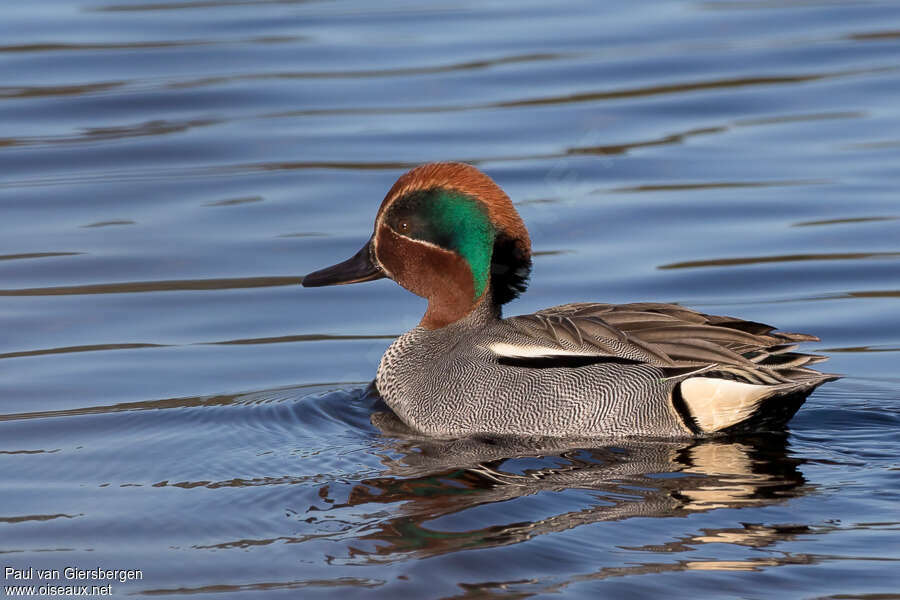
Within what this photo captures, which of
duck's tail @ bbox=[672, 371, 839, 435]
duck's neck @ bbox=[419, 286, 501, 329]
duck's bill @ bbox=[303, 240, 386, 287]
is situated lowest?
duck's tail @ bbox=[672, 371, 839, 435]

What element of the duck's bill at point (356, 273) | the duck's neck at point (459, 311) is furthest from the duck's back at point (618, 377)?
the duck's bill at point (356, 273)

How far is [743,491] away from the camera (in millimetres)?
5699

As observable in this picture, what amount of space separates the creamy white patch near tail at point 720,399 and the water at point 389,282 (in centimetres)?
15

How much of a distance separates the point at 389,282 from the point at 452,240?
2453 mm

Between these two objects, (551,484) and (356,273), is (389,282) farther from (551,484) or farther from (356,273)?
(551,484)

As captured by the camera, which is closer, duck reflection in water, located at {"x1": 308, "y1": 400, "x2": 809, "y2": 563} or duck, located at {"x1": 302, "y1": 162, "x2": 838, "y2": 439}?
duck reflection in water, located at {"x1": 308, "y1": 400, "x2": 809, "y2": 563}

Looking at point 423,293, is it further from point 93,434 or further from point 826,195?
point 826,195

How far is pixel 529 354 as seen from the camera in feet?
21.5

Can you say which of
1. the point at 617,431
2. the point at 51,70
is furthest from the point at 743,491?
the point at 51,70

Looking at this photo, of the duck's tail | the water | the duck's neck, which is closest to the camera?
the water

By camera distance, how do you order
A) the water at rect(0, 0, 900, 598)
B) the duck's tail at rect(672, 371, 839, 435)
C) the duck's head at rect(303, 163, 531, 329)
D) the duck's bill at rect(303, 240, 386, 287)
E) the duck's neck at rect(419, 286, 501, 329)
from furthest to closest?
the duck's bill at rect(303, 240, 386, 287), the duck's neck at rect(419, 286, 501, 329), the duck's head at rect(303, 163, 531, 329), the duck's tail at rect(672, 371, 839, 435), the water at rect(0, 0, 900, 598)

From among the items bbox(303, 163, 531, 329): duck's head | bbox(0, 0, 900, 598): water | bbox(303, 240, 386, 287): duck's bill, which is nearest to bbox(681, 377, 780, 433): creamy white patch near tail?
bbox(0, 0, 900, 598): water

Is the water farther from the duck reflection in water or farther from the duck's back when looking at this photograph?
the duck's back

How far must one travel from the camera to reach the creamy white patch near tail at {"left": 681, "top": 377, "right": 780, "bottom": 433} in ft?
20.4
